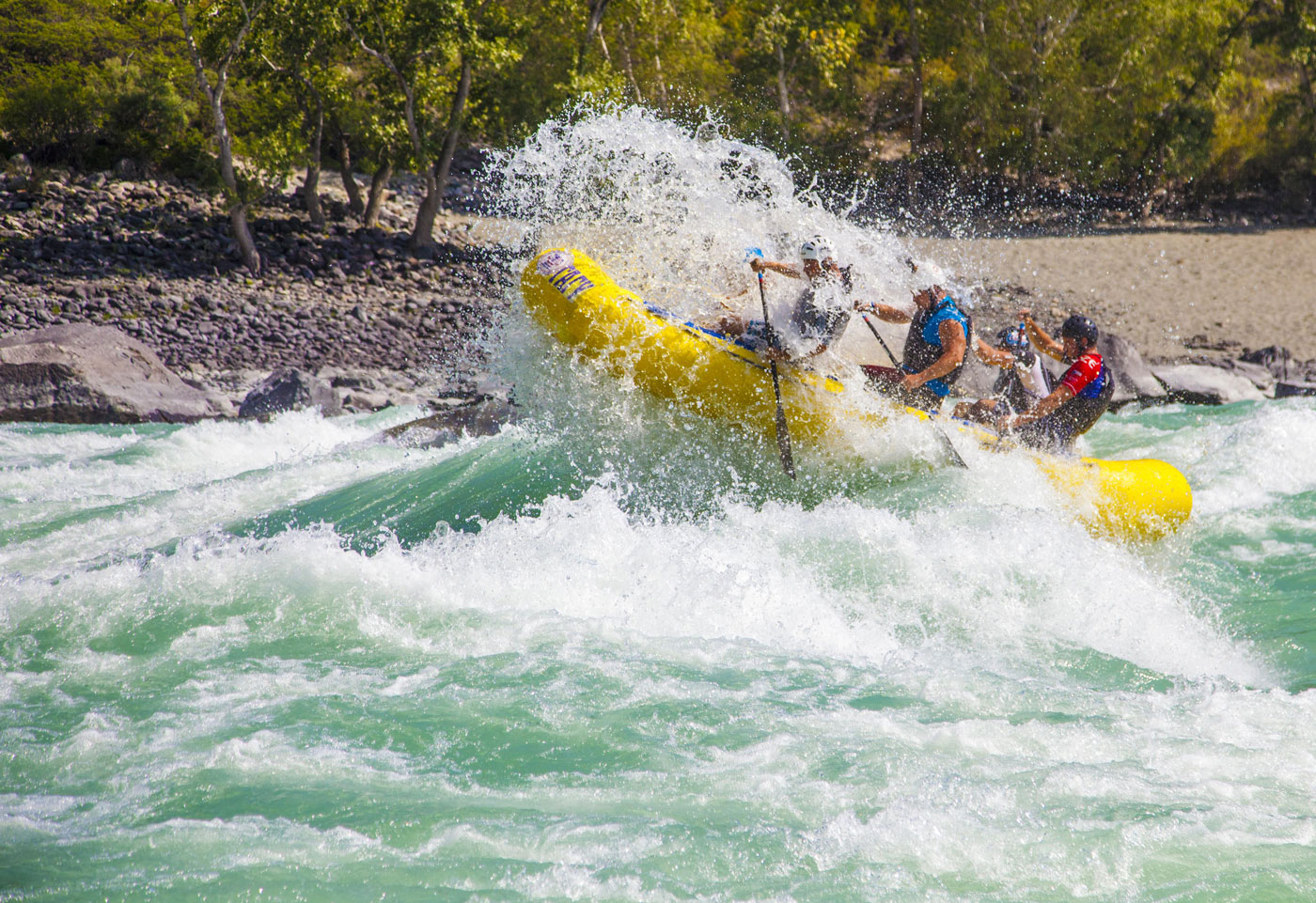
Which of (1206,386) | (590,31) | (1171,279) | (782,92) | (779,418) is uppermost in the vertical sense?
(590,31)

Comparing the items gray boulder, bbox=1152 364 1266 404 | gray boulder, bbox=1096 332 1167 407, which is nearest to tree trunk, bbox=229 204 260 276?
gray boulder, bbox=1096 332 1167 407

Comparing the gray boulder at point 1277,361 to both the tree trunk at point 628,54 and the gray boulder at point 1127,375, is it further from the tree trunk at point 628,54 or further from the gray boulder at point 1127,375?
the tree trunk at point 628,54

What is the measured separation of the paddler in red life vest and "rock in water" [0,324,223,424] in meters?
7.55

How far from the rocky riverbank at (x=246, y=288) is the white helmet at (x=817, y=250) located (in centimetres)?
612

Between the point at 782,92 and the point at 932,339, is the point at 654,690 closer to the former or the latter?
the point at 932,339

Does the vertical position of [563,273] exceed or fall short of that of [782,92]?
it falls short

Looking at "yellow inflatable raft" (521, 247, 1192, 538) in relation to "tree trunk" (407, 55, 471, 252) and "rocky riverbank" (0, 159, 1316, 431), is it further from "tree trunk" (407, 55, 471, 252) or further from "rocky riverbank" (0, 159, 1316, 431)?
"tree trunk" (407, 55, 471, 252)

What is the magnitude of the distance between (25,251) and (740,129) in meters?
11.4

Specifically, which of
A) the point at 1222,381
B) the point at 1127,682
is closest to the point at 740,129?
the point at 1222,381

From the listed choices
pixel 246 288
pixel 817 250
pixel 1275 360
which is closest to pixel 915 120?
pixel 1275 360

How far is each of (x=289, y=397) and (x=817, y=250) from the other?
20.0 ft

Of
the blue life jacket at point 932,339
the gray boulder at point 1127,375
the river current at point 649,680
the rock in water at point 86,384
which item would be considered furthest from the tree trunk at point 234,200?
the gray boulder at point 1127,375

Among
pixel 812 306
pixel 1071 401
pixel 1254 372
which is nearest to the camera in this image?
pixel 812 306

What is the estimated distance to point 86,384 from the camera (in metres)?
9.44
